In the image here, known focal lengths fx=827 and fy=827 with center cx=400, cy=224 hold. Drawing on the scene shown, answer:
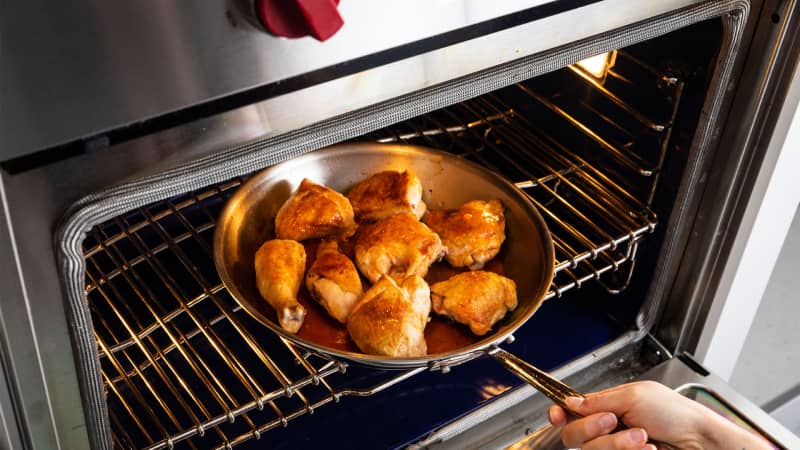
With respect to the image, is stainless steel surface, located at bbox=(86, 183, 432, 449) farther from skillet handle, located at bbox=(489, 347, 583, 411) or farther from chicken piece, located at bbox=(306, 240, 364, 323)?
skillet handle, located at bbox=(489, 347, 583, 411)

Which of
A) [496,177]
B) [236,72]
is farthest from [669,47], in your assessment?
[236,72]

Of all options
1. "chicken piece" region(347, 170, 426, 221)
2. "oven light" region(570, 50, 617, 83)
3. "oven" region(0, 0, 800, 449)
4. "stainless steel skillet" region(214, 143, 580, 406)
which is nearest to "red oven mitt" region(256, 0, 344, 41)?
"oven" region(0, 0, 800, 449)

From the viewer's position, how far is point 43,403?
0.82 metres

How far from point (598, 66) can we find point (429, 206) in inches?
14.3

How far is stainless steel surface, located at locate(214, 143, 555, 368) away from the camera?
3.74ft

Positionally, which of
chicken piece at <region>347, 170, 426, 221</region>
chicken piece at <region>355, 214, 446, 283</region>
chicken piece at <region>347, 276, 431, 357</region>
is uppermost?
chicken piece at <region>347, 170, 426, 221</region>

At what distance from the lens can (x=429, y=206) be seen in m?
1.42

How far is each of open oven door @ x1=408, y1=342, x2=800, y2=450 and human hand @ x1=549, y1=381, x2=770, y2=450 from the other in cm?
18

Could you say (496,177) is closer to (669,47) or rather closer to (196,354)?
(669,47)

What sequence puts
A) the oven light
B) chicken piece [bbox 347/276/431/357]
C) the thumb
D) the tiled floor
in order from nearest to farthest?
the thumb < chicken piece [bbox 347/276/431/357] < the oven light < the tiled floor

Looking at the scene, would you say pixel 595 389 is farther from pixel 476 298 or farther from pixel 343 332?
pixel 343 332

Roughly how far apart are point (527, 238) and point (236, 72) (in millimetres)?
702

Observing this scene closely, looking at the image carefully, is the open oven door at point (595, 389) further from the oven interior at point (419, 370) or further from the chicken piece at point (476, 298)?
the chicken piece at point (476, 298)

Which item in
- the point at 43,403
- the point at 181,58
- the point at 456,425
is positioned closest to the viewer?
the point at 181,58
